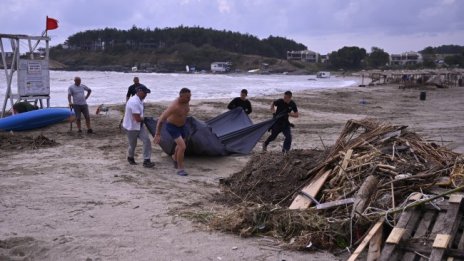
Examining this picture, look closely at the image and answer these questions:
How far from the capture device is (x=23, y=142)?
38.0ft

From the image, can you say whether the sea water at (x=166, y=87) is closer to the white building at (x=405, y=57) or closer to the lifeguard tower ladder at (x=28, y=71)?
the lifeguard tower ladder at (x=28, y=71)

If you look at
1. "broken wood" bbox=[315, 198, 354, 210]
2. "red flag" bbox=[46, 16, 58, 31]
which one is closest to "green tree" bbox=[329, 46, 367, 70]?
"red flag" bbox=[46, 16, 58, 31]

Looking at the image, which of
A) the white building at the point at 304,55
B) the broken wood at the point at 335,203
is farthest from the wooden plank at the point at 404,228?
the white building at the point at 304,55

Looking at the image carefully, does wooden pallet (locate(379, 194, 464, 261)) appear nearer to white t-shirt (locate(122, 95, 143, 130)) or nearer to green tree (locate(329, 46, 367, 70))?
white t-shirt (locate(122, 95, 143, 130))

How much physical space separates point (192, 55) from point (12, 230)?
426 ft

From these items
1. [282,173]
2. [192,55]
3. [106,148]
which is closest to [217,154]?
[106,148]

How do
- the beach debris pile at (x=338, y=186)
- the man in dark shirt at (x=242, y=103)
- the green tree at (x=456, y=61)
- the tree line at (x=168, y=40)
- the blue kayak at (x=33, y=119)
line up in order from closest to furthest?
the beach debris pile at (x=338, y=186) → the man in dark shirt at (x=242, y=103) → the blue kayak at (x=33, y=119) → the green tree at (x=456, y=61) → the tree line at (x=168, y=40)

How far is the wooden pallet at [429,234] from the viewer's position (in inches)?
175

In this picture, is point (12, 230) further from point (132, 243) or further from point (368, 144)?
point (368, 144)

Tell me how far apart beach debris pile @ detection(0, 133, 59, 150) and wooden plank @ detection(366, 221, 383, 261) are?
8344mm

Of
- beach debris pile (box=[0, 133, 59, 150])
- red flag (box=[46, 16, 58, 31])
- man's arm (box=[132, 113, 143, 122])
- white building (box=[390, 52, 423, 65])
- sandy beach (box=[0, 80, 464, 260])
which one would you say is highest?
white building (box=[390, 52, 423, 65])

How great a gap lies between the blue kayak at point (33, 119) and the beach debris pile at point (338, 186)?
27.0ft

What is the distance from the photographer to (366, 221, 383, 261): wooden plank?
467 centimetres

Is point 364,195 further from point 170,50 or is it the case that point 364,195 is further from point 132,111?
point 170,50
